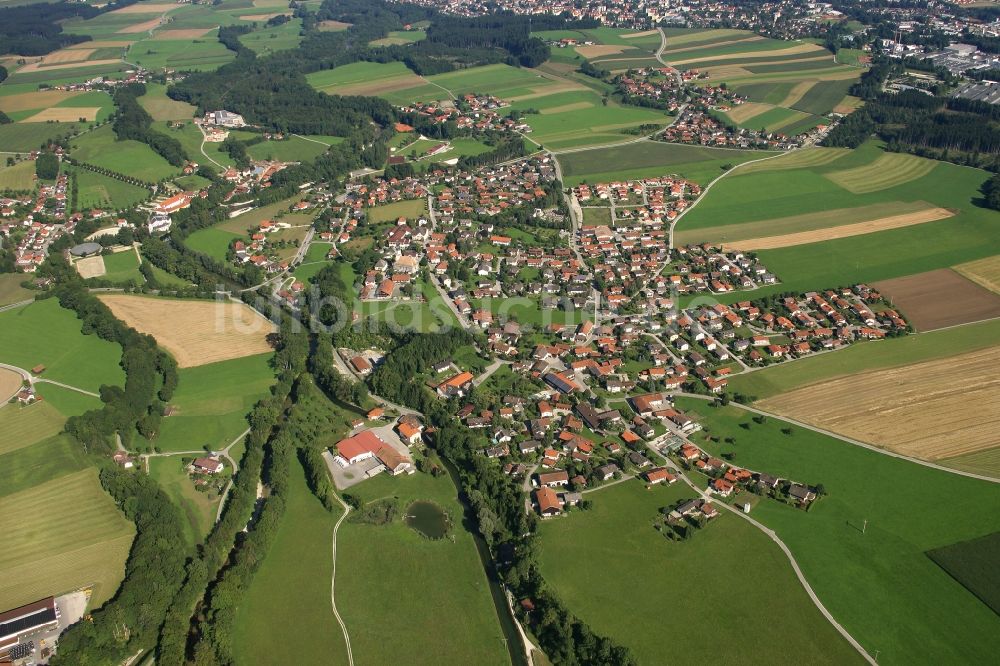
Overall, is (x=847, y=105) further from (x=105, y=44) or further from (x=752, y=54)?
(x=105, y=44)

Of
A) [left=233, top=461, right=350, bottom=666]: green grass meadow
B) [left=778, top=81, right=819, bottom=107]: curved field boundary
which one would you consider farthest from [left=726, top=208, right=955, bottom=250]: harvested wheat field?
[left=233, top=461, right=350, bottom=666]: green grass meadow

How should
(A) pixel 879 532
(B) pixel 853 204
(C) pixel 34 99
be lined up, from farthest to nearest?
(C) pixel 34 99 < (B) pixel 853 204 < (A) pixel 879 532

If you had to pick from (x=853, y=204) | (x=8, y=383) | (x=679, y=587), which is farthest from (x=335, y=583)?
(x=853, y=204)

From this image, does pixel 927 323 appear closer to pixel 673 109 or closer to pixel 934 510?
pixel 934 510

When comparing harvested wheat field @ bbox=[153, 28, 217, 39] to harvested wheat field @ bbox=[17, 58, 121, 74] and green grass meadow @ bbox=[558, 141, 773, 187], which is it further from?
green grass meadow @ bbox=[558, 141, 773, 187]

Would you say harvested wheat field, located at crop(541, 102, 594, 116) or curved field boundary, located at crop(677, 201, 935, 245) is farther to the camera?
harvested wheat field, located at crop(541, 102, 594, 116)

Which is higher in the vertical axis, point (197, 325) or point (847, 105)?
point (847, 105)

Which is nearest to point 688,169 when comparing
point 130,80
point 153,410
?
point 153,410
